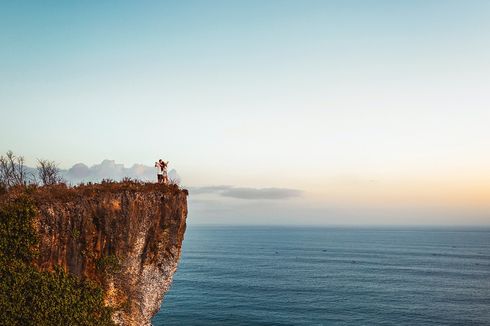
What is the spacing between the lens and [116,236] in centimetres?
2800

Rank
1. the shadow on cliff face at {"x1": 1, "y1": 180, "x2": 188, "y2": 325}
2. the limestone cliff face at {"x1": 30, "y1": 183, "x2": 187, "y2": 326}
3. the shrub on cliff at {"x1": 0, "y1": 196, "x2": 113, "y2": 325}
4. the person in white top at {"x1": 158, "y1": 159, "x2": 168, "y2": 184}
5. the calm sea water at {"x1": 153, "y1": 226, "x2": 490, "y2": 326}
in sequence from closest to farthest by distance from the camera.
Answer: the shrub on cliff at {"x1": 0, "y1": 196, "x2": 113, "y2": 325}
the shadow on cliff face at {"x1": 1, "y1": 180, "x2": 188, "y2": 325}
the limestone cliff face at {"x1": 30, "y1": 183, "x2": 187, "y2": 326}
the person in white top at {"x1": 158, "y1": 159, "x2": 168, "y2": 184}
the calm sea water at {"x1": 153, "y1": 226, "x2": 490, "y2": 326}

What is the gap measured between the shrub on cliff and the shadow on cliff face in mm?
499

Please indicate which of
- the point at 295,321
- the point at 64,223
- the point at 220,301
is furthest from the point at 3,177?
the point at 295,321

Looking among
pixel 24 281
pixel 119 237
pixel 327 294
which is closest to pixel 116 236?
pixel 119 237

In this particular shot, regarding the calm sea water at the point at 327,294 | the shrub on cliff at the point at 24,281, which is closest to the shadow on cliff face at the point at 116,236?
the shrub on cliff at the point at 24,281

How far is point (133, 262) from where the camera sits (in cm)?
2948

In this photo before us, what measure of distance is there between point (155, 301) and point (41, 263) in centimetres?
1052

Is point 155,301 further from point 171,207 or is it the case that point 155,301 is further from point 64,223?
point 64,223

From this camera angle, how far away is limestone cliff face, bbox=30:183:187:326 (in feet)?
84.9

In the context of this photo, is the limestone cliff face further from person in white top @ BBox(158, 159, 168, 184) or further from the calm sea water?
the calm sea water

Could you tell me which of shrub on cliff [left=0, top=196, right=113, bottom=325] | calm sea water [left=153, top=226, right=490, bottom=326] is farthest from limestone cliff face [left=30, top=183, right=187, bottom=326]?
calm sea water [left=153, top=226, right=490, bottom=326]

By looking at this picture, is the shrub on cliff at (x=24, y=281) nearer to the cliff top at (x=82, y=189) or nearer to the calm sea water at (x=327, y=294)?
the cliff top at (x=82, y=189)

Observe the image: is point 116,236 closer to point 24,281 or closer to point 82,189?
point 82,189

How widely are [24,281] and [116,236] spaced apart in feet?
21.7
